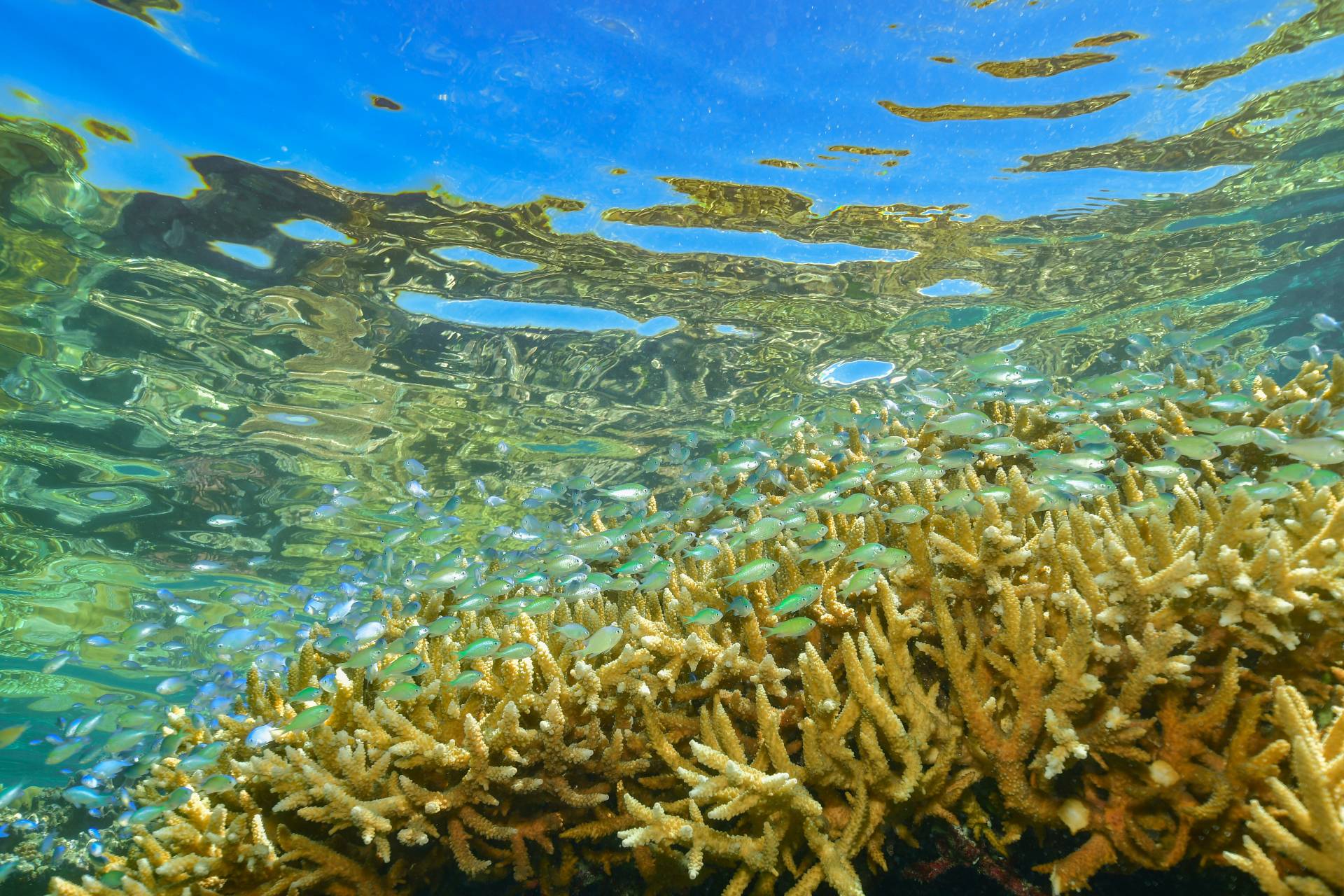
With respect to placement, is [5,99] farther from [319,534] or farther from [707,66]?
[319,534]

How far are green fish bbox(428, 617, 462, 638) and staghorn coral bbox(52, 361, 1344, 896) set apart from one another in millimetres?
241

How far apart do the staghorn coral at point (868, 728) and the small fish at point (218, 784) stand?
0.09m

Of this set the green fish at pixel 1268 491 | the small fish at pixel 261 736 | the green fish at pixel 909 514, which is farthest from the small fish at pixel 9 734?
the green fish at pixel 1268 491

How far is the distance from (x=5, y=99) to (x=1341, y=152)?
18698 mm

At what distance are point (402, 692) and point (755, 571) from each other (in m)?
2.30

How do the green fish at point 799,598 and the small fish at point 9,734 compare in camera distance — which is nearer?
the green fish at point 799,598

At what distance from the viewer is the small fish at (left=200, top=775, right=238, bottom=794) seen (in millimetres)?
3809

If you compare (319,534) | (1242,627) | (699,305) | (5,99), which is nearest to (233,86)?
(5,99)

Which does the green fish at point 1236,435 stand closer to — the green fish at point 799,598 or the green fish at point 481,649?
the green fish at point 799,598

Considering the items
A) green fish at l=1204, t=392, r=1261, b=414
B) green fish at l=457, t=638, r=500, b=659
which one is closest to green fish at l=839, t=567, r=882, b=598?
green fish at l=457, t=638, r=500, b=659

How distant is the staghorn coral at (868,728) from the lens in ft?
9.18

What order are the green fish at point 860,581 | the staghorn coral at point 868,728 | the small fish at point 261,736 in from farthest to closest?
the small fish at point 261,736
the green fish at point 860,581
the staghorn coral at point 868,728

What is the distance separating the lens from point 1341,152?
10.2 m

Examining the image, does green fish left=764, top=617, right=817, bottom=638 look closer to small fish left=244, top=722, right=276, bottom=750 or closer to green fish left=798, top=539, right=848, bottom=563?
green fish left=798, top=539, right=848, bottom=563
